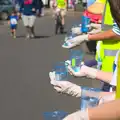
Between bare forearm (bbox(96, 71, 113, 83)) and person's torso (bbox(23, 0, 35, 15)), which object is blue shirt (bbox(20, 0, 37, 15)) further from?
bare forearm (bbox(96, 71, 113, 83))

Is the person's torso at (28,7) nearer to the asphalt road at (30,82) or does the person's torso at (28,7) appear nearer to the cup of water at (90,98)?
the asphalt road at (30,82)

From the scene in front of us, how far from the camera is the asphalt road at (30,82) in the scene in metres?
6.86

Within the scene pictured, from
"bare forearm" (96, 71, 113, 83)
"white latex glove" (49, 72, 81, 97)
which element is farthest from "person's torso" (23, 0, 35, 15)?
"white latex glove" (49, 72, 81, 97)

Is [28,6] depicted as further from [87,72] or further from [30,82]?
[87,72]

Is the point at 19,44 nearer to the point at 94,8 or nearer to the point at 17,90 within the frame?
the point at 17,90

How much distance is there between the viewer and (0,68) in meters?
10.2

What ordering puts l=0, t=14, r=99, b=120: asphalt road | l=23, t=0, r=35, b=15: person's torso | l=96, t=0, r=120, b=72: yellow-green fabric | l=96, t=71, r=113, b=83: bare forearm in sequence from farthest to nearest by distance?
l=23, t=0, r=35, b=15: person's torso
l=0, t=14, r=99, b=120: asphalt road
l=96, t=0, r=120, b=72: yellow-green fabric
l=96, t=71, r=113, b=83: bare forearm

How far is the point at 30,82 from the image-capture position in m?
8.68

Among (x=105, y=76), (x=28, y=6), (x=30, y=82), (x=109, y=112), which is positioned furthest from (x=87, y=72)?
(x=28, y=6)

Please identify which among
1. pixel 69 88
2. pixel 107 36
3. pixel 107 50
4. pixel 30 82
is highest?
pixel 107 36

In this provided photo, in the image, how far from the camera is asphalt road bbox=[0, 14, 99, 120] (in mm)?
6859

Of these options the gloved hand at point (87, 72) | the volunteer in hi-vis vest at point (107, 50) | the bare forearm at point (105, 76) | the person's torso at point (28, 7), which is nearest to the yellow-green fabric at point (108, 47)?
the volunteer in hi-vis vest at point (107, 50)

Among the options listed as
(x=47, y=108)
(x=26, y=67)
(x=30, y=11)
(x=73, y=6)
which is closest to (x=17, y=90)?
(x=47, y=108)

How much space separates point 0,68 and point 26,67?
1.83ft
